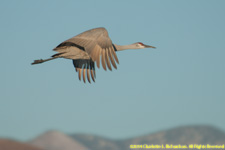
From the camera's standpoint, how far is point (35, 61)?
20.8 m

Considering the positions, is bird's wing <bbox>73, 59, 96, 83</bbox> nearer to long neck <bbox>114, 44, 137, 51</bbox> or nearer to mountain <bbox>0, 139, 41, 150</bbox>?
long neck <bbox>114, 44, 137, 51</bbox>

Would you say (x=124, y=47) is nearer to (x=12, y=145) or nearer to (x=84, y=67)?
(x=84, y=67)

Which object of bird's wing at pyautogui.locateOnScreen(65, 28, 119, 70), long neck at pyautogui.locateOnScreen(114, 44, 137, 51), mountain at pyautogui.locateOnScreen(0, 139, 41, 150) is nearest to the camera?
bird's wing at pyautogui.locateOnScreen(65, 28, 119, 70)

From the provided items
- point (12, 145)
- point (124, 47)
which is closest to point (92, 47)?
point (124, 47)

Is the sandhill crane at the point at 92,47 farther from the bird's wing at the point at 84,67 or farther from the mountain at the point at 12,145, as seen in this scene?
the mountain at the point at 12,145

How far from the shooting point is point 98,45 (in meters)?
17.9

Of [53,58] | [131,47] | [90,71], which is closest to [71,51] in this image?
[53,58]

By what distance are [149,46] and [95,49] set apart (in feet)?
21.5

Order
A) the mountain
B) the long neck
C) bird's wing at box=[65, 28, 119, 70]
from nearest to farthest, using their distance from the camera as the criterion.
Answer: bird's wing at box=[65, 28, 119, 70], the long neck, the mountain

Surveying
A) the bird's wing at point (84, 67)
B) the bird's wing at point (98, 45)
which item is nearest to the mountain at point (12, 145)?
the bird's wing at point (84, 67)

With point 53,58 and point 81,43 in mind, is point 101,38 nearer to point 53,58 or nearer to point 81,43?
point 81,43

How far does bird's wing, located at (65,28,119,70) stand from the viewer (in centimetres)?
1748

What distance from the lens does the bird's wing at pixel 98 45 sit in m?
17.5

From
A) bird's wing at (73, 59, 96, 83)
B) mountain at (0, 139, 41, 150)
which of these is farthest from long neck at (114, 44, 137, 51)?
mountain at (0, 139, 41, 150)
